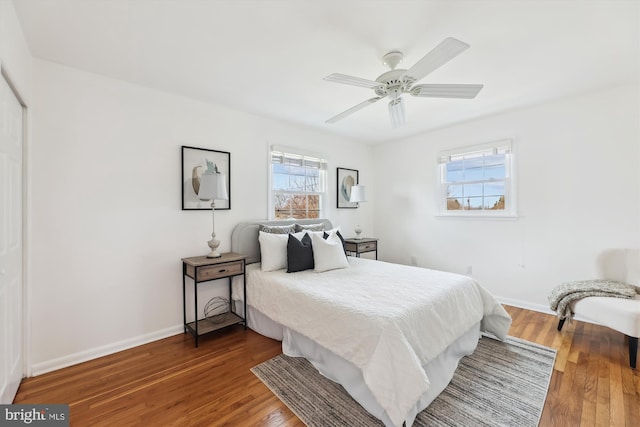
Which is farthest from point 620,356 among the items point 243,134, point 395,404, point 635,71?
point 243,134

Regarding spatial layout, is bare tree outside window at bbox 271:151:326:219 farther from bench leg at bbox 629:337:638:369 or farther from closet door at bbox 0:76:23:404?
bench leg at bbox 629:337:638:369

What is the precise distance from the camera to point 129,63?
2.29 m

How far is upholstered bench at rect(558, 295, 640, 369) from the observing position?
216 centimetres

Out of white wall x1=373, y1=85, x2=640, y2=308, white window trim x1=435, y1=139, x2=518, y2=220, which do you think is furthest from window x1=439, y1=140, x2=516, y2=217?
white wall x1=373, y1=85, x2=640, y2=308

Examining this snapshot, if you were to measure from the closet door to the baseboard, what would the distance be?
19 centimetres

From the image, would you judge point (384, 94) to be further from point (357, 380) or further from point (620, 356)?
point (620, 356)

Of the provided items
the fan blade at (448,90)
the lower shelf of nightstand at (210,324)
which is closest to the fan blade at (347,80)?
the fan blade at (448,90)

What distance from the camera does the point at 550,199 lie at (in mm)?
3262

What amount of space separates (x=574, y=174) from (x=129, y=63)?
183 inches

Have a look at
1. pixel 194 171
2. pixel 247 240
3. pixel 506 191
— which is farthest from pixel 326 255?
pixel 506 191

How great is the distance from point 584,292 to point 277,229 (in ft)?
10.3

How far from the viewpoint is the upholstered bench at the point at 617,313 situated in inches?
85.0

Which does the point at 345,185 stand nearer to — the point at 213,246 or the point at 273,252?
the point at 273,252

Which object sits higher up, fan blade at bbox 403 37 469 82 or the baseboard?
fan blade at bbox 403 37 469 82
